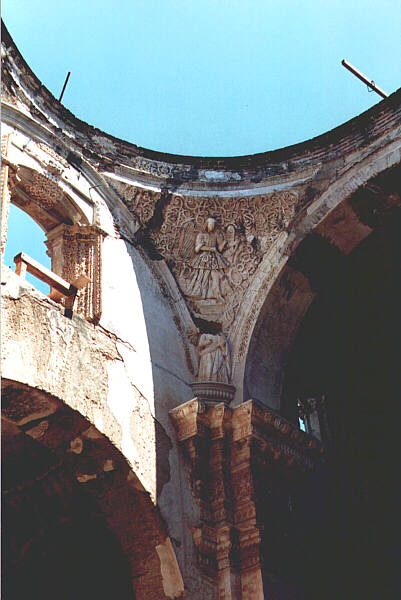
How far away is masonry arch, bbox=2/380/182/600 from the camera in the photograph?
6930 millimetres

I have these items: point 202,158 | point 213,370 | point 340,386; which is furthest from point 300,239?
point 340,386

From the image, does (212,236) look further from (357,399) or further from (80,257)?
(357,399)

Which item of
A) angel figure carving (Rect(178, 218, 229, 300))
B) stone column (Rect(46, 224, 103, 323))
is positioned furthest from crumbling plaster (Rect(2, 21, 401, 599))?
angel figure carving (Rect(178, 218, 229, 300))

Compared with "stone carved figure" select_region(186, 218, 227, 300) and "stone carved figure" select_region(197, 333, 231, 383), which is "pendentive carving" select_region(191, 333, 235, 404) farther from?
"stone carved figure" select_region(186, 218, 227, 300)

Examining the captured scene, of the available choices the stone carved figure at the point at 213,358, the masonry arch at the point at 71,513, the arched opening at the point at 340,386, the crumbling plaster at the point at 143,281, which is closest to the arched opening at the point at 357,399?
the arched opening at the point at 340,386

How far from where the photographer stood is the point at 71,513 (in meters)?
8.11

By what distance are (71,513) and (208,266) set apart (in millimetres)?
2945

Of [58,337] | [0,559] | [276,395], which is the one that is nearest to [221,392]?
[276,395]

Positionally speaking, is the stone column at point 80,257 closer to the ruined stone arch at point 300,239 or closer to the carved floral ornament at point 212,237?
the carved floral ornament at point 212,237

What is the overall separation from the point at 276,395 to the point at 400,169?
8.87 feet

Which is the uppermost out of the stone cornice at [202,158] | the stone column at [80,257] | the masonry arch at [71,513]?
the stone cornice at [202,158]

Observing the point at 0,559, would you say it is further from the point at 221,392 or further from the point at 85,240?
the point at 85,240

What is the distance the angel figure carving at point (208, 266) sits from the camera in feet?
29.3

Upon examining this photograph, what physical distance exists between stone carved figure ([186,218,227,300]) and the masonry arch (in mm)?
2402
